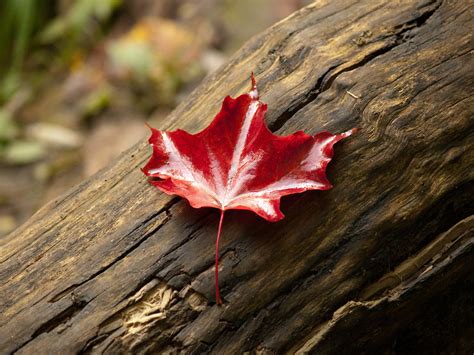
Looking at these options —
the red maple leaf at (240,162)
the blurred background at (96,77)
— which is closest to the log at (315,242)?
the red maple leaf at (240,162)

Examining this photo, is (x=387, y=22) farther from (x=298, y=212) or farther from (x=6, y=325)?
(x=6, y=325)

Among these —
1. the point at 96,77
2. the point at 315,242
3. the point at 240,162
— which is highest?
the point at 96,77

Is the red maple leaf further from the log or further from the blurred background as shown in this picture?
the blurred background

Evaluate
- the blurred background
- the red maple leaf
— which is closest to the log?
the red maple leaf

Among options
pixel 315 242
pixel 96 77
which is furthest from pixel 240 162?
pixel 96 77

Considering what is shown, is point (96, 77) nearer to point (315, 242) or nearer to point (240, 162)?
point (240, 162)

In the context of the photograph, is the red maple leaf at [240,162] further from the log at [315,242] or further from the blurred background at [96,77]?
the blurred background at [96,77]
